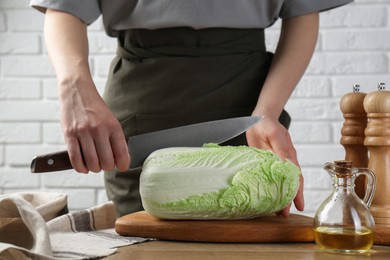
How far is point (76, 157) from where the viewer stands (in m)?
1.32

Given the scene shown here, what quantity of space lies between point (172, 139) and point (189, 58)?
40 centimetres

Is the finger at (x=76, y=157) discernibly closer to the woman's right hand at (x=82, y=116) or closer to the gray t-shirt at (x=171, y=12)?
the woman's right hand at (x=82, y=116)

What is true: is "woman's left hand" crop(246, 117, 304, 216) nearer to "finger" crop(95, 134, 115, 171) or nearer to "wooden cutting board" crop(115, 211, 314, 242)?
"wooden cutting board" crop(115, 211, 314, 242)

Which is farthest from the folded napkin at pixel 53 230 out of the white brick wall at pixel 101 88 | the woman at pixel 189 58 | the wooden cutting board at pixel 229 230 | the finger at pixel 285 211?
the white brick wall at pixel 101 88

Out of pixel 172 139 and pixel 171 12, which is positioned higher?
pixel 171 12

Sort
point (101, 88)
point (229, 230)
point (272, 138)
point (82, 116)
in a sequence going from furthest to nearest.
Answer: point (101, 88)
point (272, 138)
point (82, 116)
point (229, 230)

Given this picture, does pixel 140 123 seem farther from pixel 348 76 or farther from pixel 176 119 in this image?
pixel 348 76

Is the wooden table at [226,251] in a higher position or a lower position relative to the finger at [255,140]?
lower

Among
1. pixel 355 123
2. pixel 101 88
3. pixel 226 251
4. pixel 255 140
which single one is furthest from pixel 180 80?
pixel 101 88

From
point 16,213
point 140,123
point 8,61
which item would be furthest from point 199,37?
point 8,61

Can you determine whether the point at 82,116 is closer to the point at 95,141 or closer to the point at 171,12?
the point at 95,141

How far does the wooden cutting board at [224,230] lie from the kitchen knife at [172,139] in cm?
14

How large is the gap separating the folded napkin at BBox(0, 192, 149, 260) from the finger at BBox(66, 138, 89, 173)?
0.08 m

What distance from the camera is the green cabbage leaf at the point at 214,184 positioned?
125cm
